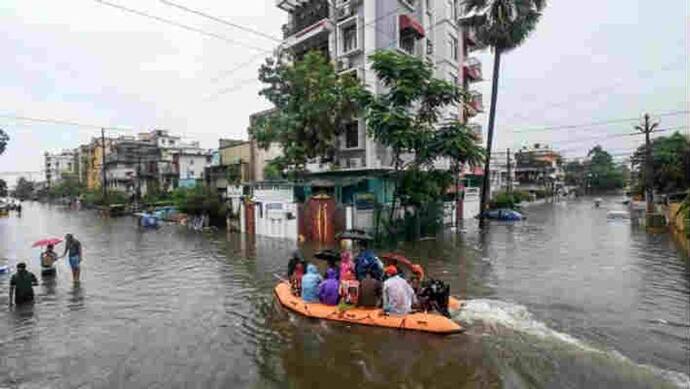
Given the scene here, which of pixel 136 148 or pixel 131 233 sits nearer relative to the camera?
pixel 131 233

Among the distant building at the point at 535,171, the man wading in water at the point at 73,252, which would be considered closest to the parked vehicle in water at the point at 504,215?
the man wading in water at the point at 73,252

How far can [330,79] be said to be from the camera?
24125mm

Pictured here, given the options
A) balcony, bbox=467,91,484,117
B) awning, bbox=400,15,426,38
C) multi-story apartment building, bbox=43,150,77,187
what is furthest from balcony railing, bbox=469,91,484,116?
multi-story apartment building, bbox=43,150,77,187

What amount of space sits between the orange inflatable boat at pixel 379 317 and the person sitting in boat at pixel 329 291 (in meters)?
0.18

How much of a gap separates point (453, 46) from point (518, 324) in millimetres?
28947

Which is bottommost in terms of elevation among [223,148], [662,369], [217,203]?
[662,369]

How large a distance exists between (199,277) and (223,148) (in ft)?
106

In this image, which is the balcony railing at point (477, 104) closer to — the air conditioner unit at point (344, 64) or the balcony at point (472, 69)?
the balcony at point (472, 69)

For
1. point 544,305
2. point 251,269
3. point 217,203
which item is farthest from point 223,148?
point 544,305

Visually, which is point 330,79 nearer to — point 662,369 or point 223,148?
point 662,369

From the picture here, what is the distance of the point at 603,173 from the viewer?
104 meters

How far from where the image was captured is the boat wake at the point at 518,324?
7.25 m

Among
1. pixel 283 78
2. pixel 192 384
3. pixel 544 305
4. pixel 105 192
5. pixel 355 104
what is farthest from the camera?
pixel 105 192

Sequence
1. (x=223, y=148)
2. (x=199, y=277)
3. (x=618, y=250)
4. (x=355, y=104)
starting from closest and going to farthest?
(x=199, y=277) → (x=618, y=250) → (x=355, y=104) → (x=223, y=148)
